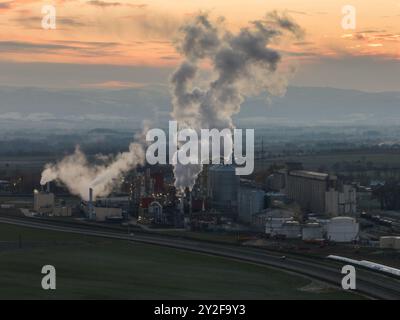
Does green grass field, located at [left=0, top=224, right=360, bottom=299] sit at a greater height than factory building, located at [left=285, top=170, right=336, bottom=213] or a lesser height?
lesser

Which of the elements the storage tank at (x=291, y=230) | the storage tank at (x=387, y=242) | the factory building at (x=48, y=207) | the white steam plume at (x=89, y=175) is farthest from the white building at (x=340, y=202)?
the white steam plume at (x=89, y=175)

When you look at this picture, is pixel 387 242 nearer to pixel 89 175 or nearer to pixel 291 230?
pixel 291 230

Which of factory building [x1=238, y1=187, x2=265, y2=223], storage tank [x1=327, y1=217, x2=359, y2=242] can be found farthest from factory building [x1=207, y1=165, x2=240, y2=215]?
storage tank [x1=327, y1=217, x2=359, y2=242]

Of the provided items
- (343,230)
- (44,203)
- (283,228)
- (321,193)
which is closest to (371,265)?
(343,230)

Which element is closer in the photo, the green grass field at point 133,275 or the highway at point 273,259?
the green grass field at point 133,275

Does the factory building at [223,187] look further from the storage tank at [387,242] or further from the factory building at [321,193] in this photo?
the storage tank at [387,242]

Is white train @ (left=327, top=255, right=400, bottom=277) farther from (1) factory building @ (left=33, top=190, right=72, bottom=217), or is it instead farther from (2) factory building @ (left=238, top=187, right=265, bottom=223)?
(1) factory building @ (left=33, top=190, right=72, bottom=217)
